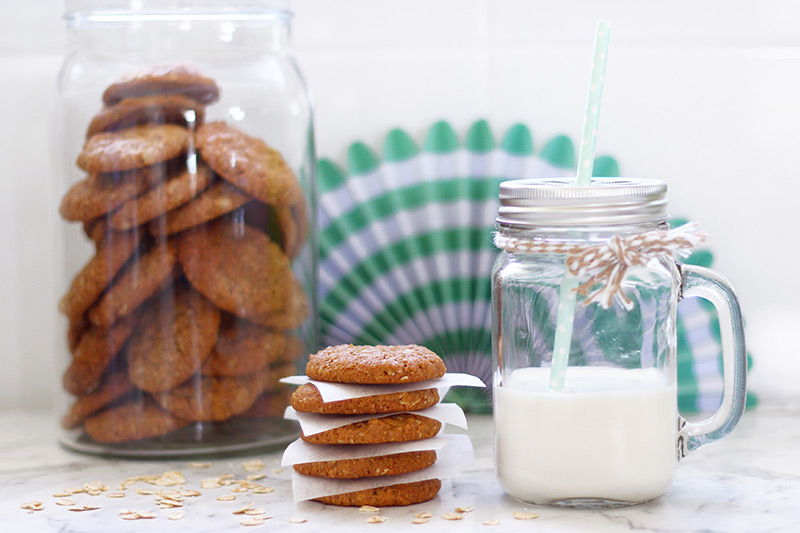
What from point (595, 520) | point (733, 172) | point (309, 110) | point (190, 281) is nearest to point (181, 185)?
point (190, 281)

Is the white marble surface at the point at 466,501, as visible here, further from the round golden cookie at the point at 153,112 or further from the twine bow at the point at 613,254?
the round golden cookie at the point at 153,112

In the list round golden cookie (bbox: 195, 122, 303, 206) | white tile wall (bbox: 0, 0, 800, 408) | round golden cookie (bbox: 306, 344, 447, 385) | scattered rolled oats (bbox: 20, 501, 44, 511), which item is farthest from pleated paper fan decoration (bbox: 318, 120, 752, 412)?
scattered rolled oats (bbox: 20, 501, 44, 511)

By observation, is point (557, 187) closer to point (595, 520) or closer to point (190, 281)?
point (595, 520)

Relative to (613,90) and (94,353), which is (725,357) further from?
(94,353)

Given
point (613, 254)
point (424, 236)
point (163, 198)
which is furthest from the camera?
point (424, 236)

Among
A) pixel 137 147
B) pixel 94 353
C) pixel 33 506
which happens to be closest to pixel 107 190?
pixel 137 147

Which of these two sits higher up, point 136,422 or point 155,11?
point 155,11

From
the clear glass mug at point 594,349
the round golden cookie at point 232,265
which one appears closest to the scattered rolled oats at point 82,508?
the round golden cookie at point 232,265
